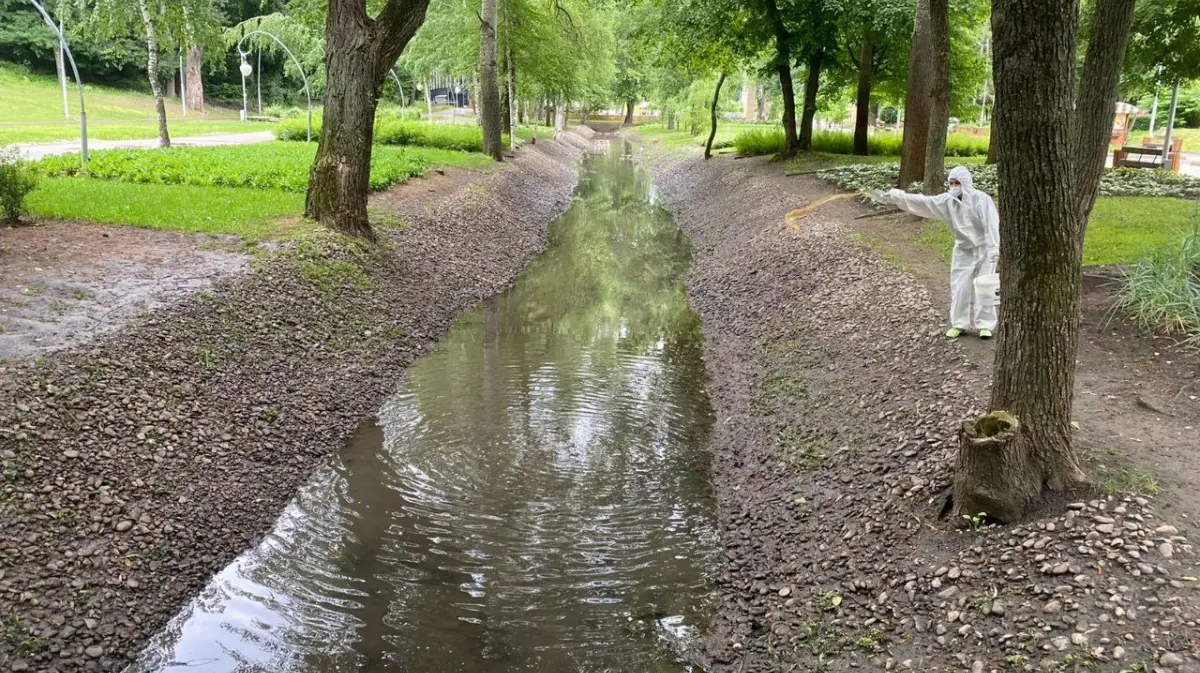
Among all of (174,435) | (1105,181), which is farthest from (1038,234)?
(1105,181)

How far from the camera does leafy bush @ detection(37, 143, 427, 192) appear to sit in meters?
15.9

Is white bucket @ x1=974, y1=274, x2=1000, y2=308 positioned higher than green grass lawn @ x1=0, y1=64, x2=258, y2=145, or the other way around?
green grass lawn @ x1=0, y1=64, x2=258, y2=145

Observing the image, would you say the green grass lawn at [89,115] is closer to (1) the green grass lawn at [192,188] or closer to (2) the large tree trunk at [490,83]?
(1) the green grass lawn at [192,188]

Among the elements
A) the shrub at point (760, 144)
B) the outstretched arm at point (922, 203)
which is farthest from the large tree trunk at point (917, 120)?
the shrub at point (760, 144)

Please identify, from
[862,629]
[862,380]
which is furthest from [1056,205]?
[862,380]

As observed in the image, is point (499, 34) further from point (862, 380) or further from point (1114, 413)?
point (1114, 413)

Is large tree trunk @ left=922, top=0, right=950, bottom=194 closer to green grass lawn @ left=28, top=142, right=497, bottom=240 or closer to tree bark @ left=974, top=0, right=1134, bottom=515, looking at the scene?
tree bark @ left=974, top=0, right=1134, bottom=515

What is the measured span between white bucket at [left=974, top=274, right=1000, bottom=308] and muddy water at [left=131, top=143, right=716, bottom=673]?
3095 millimetres

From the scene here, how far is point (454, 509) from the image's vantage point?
696 cm

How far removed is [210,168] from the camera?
1714 cm

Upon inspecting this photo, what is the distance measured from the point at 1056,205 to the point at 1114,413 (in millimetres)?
2342

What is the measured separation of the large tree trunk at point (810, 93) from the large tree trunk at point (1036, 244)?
19940 mm

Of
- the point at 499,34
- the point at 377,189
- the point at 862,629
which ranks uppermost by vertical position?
the point at 499,34

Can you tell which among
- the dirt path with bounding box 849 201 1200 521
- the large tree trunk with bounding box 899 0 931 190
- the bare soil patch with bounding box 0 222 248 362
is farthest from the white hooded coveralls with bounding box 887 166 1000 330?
the large tree trunk with bounding box 899 0 931 190
